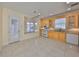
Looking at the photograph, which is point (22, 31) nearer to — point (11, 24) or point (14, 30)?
point (14, 30)

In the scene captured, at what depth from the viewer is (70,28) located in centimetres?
749

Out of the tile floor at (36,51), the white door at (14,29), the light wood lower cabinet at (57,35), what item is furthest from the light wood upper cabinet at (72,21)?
the white door at (14,29)

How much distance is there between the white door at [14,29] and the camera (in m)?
6.67

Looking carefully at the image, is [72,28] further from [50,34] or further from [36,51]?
[36,51]

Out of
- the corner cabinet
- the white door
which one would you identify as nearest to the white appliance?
the corner cabinet

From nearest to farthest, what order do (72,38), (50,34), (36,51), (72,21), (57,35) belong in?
(36,51), (72,38), (72,21), (57,35), (50,34)

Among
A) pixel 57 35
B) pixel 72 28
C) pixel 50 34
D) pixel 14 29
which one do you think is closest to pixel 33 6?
pixel 14 29

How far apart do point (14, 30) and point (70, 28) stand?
3.48 meters

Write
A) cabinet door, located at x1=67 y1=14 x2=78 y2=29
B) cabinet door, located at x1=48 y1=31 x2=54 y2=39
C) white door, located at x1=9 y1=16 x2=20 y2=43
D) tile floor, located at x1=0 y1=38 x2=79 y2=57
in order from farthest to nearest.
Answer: cabinet door, located at x1=48 y1=31 x2=54 y2=39 → cabinet door, located at x1=67 y1=14 x2=78 y2=29 → white door, located at x1=9 y1=16 x2=20 y2=43 → tile floor, located at x1=0 y1=38 x2=79 y2=57

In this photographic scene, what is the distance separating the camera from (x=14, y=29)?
717 cm

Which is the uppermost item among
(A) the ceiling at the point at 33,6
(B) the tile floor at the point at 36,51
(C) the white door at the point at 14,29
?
(A) the ceiling at the point at 33,6

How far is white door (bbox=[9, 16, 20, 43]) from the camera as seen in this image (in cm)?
667

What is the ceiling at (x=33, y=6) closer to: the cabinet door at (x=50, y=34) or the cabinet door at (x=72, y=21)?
the cabinet door at (x=72, y=21)

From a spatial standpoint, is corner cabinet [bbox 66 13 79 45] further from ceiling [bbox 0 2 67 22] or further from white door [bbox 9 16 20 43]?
white door [bbox 9 16 20 43]
